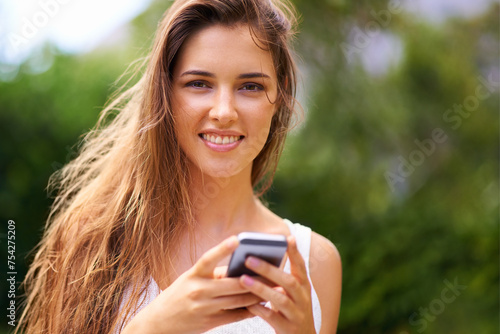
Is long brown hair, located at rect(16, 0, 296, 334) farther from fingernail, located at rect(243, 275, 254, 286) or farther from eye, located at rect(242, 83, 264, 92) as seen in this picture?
fingernail, located at rect(243, 275, 254, 286)

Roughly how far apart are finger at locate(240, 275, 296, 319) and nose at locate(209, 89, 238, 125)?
0.80 metres

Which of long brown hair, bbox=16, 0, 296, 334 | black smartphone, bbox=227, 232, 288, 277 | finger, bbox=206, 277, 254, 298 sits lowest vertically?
finger, bbox=206, 277, 254, 298

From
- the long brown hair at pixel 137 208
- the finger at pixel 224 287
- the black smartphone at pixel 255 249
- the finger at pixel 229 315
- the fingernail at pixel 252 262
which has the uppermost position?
the long brown hair at pixel 137 208

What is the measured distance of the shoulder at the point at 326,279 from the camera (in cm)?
250

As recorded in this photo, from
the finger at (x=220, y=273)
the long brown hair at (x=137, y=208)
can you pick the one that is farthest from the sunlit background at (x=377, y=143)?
the finger at (x=220, y=273)

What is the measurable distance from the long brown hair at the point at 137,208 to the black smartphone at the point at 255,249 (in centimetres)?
83

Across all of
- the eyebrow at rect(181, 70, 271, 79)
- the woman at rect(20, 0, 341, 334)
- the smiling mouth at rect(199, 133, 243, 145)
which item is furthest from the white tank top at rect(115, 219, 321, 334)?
the eyebrow at rect(181, 70, 271, 79)

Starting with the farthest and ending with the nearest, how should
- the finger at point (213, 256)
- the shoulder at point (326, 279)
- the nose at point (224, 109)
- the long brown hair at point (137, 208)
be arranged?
the shoulder at point (326, 279) → the long brown hair at point (137, 208) → the nose at point (224, 109) → the finger at point (213, 256)

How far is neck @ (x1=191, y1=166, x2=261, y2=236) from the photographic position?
2.53 meters

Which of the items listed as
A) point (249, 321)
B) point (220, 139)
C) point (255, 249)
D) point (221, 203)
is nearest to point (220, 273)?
point (255, 249)

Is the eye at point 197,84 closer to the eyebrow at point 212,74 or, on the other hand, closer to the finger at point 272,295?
the eyebrow at point 212,74

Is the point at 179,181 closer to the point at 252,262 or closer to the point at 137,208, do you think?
the point at 137,208

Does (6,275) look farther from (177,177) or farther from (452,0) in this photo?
(452,0)

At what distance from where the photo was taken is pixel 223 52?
219cm
